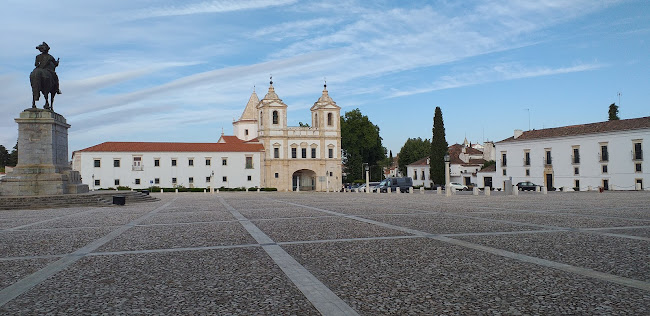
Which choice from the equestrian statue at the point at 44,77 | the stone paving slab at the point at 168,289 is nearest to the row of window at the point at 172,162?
the equestrian statue at the point at 44,77

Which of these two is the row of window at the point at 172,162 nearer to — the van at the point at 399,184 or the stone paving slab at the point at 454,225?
the van at the point at 399,184

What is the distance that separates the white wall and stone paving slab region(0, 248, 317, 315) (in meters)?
57.5

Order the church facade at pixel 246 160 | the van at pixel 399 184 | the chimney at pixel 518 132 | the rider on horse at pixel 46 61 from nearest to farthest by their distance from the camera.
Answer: the rider on horse at pixel 46 61 < the van at pixel 399 184 < the church facade at pixel 246 160 < the chimney at pixel 518 132

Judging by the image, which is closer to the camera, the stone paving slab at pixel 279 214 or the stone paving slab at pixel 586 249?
the stone paving slab at pixel 586 249

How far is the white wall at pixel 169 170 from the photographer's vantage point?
62.7 meters

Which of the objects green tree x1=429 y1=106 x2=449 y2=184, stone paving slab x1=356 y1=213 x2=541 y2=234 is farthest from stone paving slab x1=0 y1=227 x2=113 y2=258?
green tree x1=429 y1=106 x2=449 y2=184

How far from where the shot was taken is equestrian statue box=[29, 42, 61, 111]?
23891mm

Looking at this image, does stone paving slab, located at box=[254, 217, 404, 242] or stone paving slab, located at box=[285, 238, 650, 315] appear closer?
stone paving slab, located at box=[285, 238, 650, 315]

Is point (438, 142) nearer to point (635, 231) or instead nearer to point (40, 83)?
point (40, 83)

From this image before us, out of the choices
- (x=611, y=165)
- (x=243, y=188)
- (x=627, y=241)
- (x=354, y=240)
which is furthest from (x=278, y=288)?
(x=243, y=188)

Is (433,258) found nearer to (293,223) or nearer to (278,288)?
(278,288)

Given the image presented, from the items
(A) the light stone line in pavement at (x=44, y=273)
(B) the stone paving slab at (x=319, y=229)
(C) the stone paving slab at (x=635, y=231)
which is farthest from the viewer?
(B) the stone paving slab at (x=319, y=229)

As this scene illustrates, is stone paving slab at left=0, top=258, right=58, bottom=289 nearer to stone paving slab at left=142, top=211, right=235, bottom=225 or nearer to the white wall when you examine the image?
stone paving slab at left=142, top=211, right=235, bottom=225

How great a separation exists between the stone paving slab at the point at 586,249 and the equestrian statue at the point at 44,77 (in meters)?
22.5
